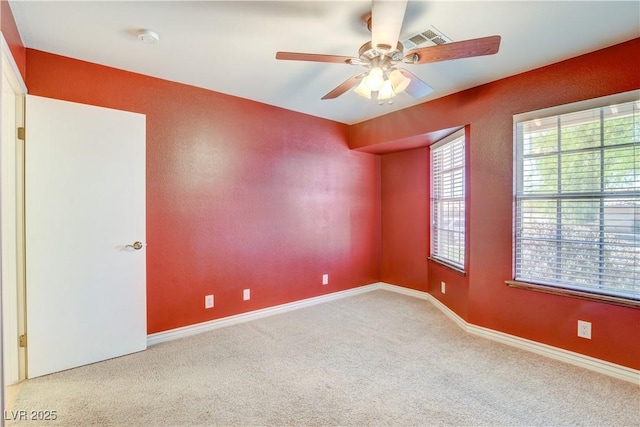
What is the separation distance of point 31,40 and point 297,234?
2843 millimetres

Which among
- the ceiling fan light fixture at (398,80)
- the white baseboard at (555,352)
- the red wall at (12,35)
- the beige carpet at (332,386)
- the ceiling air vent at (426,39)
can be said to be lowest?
the beige carpet at (332,386)

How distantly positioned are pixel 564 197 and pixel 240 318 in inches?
126

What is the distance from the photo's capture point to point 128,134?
273 centimetres

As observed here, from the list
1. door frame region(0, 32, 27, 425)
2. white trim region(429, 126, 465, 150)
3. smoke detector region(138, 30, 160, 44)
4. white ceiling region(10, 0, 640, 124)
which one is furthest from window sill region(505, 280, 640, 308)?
door frame region(0, 32, 27, 425)

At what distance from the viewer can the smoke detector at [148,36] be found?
7.18ft

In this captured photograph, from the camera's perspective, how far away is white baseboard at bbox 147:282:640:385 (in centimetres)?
242

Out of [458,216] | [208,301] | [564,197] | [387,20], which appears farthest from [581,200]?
[208,301]

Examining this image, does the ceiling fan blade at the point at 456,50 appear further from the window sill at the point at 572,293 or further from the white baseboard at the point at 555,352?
the white baseboard at the point at 555,352

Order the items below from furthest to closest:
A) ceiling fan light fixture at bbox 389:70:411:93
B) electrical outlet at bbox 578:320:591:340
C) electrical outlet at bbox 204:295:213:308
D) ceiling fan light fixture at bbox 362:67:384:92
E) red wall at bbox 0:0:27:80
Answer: electrical outlet at bbox 204:295:213:308 → electrical outlet at bbox 578:320:591:340 → ceiling fan light fixture at bbox 389:70:411:93 → ceiling fan light fixture at bbox 362:67:384:92 → red wall at bbox 0:0:27:80

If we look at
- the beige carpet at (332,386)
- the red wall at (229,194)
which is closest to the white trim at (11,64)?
the red wall at (229,194)

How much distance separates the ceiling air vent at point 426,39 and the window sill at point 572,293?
209cm

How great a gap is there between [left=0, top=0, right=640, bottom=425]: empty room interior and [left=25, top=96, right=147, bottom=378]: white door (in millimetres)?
15

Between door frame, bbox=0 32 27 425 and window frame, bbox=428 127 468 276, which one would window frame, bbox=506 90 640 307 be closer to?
window frame, bbox=428 127 468 276

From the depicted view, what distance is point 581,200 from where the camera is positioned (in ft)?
8.46
